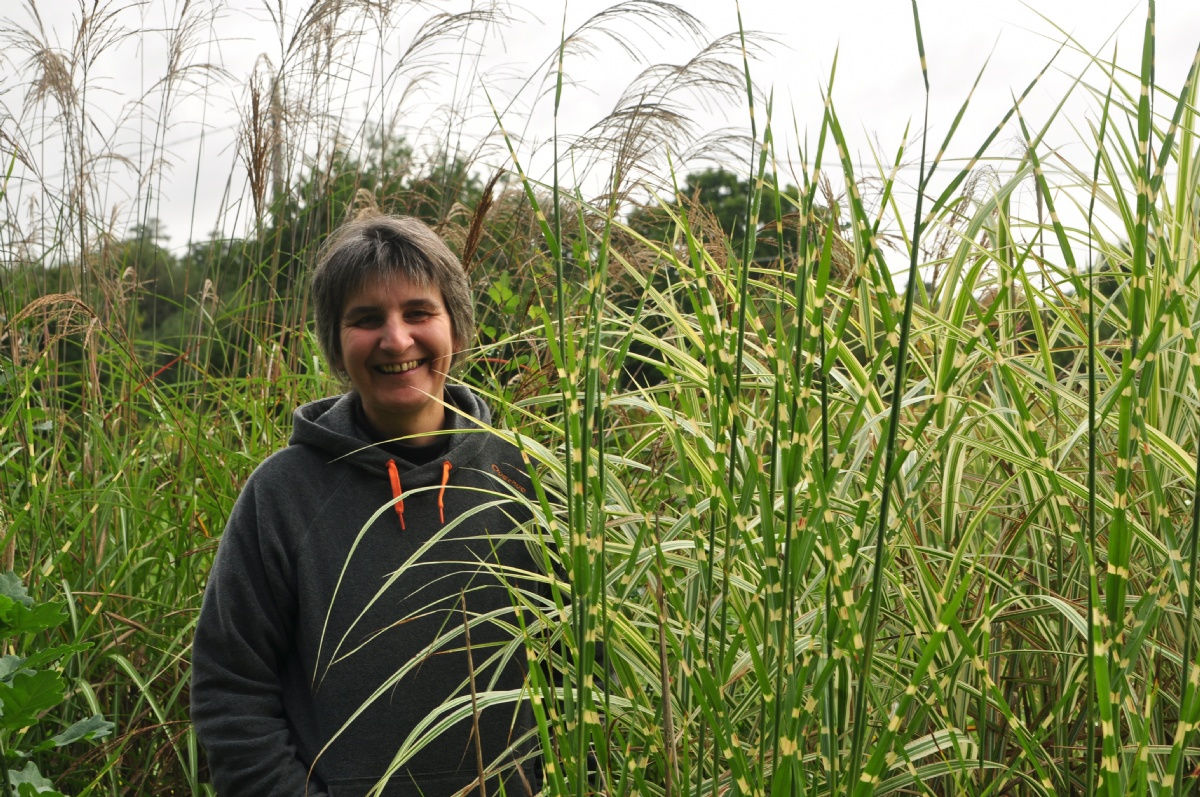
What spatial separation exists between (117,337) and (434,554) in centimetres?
151

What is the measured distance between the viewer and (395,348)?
1934 millimetres

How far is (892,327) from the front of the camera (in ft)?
3.12

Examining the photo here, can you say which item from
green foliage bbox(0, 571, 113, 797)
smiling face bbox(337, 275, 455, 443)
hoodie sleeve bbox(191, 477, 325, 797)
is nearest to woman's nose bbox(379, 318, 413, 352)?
smiling face bbox(337, 275, 455, 443)

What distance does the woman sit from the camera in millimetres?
1857

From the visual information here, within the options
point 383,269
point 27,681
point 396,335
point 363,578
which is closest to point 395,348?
point 396,335

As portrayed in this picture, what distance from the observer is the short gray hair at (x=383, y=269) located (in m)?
2.01

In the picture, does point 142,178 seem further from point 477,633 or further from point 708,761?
point 708,761

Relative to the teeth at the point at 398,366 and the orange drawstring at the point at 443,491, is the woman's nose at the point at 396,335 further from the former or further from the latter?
the orange drawstring at the point at 443,491

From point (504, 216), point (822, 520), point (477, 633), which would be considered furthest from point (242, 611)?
point (504, 216)

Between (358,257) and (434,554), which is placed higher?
(358,257)

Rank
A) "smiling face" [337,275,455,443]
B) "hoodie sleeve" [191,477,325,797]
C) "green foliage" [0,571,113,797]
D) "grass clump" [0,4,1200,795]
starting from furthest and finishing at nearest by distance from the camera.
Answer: "smiling face" [337,275,455,443], "hoodie sleeve" [191,477,325,797], "green foliage" [0,571,113,797], "grass clump" [0,4,1200,795]

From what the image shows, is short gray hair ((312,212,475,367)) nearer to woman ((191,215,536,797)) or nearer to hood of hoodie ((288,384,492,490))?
woman ((191,215,536,797))

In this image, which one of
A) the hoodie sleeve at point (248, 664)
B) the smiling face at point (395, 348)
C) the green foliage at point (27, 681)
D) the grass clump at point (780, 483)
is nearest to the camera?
A: the grass clump at point (780, 483)

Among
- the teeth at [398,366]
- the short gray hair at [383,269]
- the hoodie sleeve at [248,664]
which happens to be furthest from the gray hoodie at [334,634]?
the short gray hair at [383,269]
